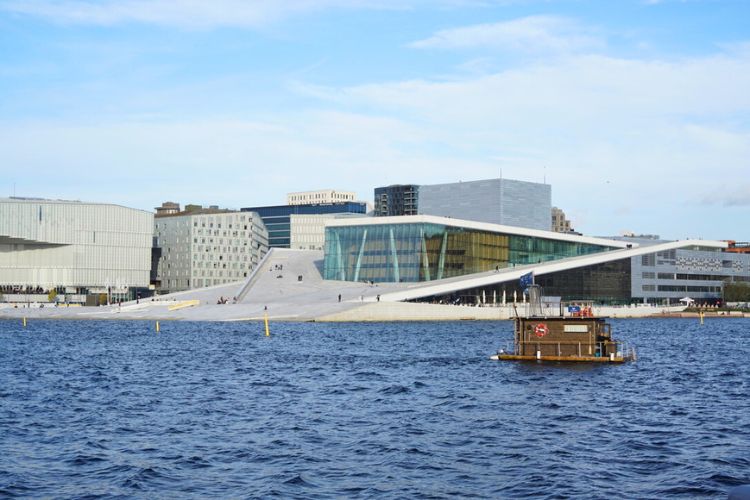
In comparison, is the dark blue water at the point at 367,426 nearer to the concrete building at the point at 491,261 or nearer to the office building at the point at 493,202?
the concrete building at the point at 491,261

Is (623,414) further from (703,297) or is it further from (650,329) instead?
(703,297)

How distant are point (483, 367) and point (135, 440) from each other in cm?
2372

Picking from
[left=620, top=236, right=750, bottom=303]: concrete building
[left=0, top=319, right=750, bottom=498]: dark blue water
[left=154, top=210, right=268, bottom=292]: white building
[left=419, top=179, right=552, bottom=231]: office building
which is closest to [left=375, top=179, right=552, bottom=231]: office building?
[left=419, top=179, right=552, bottom=231]: office building

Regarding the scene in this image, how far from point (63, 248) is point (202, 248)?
2970 centimetres

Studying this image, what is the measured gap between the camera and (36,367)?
166 feet

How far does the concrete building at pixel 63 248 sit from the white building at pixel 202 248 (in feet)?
62.2

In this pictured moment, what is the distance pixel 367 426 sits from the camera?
101ft

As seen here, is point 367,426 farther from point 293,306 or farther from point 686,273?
point 686,273

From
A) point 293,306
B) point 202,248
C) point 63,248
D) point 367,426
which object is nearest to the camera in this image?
point 367,426

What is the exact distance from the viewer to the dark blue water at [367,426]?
23.3 m

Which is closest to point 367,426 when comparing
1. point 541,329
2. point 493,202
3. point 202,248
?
point 541,329

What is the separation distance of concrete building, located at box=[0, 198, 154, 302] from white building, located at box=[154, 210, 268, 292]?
18960 millimetres

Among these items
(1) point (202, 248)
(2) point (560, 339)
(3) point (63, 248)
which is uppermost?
(1) point (202, 248)

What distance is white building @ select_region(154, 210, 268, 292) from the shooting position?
17388 cm
